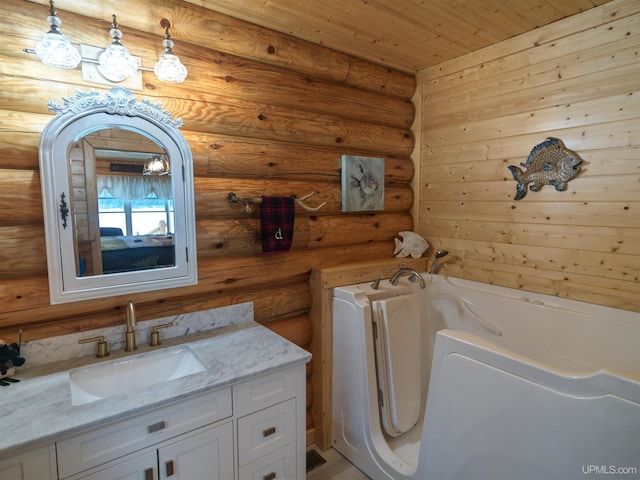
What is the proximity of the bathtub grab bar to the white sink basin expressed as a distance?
1702 millimetres

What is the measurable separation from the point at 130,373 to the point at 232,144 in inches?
46.7

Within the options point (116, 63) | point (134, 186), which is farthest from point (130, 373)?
point (116, 63)

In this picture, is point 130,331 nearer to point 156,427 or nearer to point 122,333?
point 122,333

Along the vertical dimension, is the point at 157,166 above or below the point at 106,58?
below

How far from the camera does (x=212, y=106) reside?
1817 millimetres

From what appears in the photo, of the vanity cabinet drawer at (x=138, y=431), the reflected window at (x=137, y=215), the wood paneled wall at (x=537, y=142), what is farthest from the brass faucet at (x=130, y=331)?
the wood paneled wall at (x=537, y=142)

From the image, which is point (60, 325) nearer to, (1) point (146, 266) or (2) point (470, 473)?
(1) point (146, 266)

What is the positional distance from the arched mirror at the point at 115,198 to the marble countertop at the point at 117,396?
291mm

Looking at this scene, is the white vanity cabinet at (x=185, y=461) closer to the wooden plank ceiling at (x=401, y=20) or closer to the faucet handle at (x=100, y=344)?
the faucet handle at (x=100, y=344)

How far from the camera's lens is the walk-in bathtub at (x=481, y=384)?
1150 mm

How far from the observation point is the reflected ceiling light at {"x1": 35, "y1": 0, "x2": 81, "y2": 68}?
1331 mm

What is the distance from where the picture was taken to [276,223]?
197 centimetres

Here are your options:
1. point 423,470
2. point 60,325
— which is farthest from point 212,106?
point 423,470

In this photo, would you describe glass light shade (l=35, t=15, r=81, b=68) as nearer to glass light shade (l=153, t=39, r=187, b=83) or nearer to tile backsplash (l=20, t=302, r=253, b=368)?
glass light shade (l=153, t=39, r=187, b=83)
